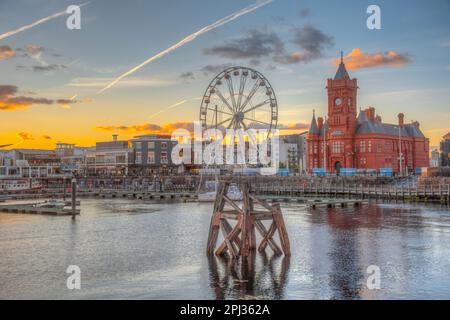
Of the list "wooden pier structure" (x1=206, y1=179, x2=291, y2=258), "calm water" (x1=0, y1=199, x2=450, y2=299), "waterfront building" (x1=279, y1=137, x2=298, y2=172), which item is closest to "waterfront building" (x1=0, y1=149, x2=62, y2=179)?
Answer: "waterfront building" (x1=279, y1=137, x2=298, y2=172)

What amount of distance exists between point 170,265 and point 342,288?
9874 mm

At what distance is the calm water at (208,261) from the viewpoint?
22406 millimetres

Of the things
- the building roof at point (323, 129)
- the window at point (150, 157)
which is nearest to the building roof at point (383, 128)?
the building roof at point (323, 129)

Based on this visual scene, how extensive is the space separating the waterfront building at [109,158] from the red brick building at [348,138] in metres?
66.7

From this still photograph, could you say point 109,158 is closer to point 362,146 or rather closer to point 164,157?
point 164,157

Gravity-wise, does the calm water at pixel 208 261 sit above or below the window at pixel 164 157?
below

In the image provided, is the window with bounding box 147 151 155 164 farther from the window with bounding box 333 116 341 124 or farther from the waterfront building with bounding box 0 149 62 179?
the window with bounding box 333 116 341 124

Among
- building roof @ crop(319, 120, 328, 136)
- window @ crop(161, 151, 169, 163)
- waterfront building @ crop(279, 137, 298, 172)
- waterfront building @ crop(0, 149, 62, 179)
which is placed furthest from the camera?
waterfront building @ crop(279, 137, 298, 172)

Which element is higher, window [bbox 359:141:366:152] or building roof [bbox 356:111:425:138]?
building roof [bbox 356:111:425:138]

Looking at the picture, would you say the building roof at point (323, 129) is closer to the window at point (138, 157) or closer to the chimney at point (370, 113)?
the chimney at point (370, 113)

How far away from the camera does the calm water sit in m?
22.4

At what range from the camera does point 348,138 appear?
107m
